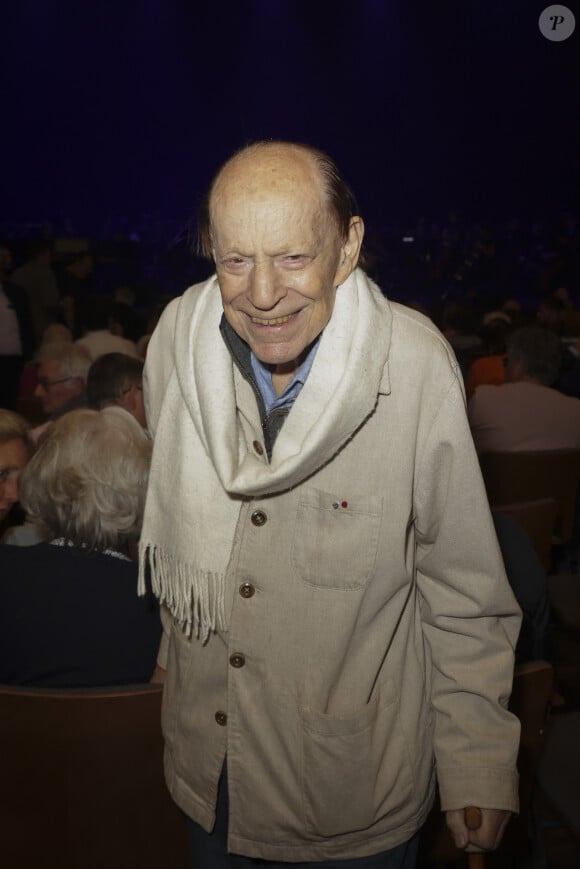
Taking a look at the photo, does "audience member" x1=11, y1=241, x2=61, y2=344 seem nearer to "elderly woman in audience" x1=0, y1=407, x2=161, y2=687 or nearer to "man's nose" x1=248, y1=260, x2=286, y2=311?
"elderly woman in audience" x1=0, y1=407, x2=161, y2=687

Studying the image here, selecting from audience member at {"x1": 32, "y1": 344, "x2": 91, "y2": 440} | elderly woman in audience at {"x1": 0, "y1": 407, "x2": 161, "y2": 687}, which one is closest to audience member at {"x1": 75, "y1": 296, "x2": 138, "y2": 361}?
audience member at {"x1": 32, "y1": 344, "x2": 91, "y2": 440}

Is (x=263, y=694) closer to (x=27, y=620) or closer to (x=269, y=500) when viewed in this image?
(x=269, y=500)

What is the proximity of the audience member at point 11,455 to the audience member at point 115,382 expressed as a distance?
0.72m

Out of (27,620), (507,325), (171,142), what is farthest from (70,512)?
(171,142)

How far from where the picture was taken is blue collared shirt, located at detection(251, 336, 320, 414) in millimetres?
1198

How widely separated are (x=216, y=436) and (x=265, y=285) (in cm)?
22

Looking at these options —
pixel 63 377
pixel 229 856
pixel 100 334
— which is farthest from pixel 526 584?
pixel 100 334

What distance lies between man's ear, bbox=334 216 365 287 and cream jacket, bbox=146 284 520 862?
84 mm

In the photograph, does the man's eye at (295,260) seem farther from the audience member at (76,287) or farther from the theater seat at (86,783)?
the audience member at (76,287)

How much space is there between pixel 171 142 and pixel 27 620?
6.71 metres

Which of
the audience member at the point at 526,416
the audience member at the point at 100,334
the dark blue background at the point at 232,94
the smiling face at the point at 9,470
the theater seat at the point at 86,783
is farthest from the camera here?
the dark blue background at the point at 232,94

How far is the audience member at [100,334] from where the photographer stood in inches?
166

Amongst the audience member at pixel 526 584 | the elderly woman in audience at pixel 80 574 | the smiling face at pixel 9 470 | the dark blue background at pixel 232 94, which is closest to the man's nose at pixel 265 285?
the elderly woman in audience at pixel 80 574

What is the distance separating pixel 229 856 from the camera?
1.31 meters
